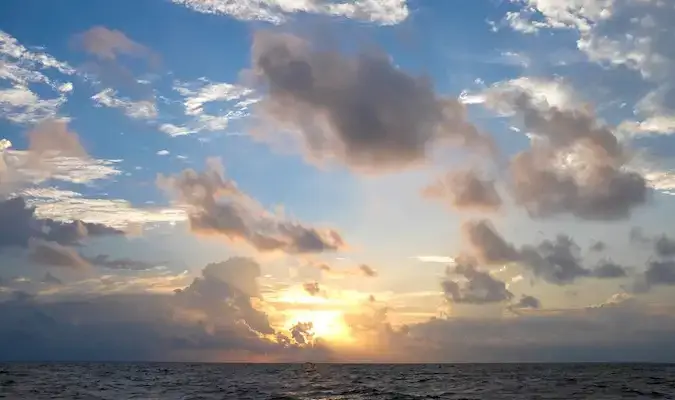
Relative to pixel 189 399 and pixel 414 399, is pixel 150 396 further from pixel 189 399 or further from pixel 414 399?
pixel 414 399

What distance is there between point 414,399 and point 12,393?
51321 mm

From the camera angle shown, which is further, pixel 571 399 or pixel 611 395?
pixel 611 395

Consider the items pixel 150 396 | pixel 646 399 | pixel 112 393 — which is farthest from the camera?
pixel 112 393

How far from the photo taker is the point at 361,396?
77.9 metres

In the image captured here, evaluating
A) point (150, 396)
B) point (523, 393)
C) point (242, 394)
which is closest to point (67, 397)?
point (150, 396)

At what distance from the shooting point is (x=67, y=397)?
237ft

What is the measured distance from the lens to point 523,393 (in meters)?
83.5

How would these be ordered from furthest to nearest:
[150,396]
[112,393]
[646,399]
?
[112,393] < [150,396] < [646,399]

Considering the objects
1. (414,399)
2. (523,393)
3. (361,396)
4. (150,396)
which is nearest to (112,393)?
(150,396)

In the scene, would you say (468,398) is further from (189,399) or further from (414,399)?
(189,399)

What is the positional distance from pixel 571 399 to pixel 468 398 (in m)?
12.2

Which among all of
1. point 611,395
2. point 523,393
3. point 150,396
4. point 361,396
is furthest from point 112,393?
point 611,395

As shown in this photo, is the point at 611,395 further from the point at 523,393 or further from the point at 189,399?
the point at 189,399

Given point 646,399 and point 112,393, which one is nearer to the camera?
point 646,399
